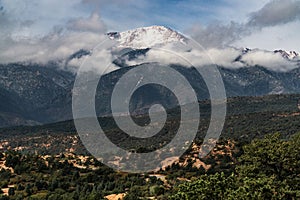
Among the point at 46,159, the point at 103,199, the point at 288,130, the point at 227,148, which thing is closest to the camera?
the point at 103,199

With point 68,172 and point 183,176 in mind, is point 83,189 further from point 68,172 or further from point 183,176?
point 183,176

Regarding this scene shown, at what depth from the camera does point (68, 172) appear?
7075 centimetres

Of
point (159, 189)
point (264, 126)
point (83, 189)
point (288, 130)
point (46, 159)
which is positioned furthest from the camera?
point (264, 126)

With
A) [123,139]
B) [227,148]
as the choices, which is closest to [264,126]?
[123,139]

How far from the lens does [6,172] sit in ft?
222

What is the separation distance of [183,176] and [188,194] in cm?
4585

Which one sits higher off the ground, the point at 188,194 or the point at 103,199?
the point at 188,194

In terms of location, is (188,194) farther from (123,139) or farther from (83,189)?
(123,139)

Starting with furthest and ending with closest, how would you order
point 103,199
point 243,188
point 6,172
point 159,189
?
point 6,172, point 159,189, point 103,199, point 243,188

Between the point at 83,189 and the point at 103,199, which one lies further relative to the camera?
the point at 83,189

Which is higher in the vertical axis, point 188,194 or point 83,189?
point 188,194

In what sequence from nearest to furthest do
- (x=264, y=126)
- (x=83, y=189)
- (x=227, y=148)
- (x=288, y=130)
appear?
(x=83, y=189) < (x=227, y=148) < (x=288, y=130) < (x=264, y=126)

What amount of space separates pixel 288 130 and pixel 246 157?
5352 inches

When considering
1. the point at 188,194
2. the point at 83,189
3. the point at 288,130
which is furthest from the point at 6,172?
the point at 288,130
